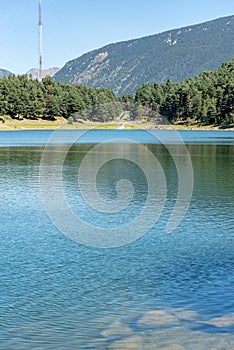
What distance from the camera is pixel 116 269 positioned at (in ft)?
62.8

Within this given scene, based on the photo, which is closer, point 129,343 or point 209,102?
point 129,343

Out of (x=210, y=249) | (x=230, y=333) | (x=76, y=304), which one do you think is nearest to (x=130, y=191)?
(x=210, y=249)

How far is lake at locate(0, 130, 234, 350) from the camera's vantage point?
44.4ft

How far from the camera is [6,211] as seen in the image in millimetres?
30250

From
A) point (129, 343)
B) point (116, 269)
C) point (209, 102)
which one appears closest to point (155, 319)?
point (129, 343)

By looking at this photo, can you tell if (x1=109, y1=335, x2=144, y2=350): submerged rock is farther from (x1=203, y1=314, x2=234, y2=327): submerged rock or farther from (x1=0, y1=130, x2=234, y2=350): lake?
(x1=203, y1=314, x2=234, y2=327): submerged rock

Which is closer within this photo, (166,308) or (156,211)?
(166,308)

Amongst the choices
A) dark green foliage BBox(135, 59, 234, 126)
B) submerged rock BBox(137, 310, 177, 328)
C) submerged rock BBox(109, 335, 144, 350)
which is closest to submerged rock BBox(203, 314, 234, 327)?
submerged rock BBox(137, 310, 177, 328)

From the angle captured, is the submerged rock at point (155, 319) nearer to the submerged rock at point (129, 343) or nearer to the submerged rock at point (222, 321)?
the submerged rock at point (129, 343)

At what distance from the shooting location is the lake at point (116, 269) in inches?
532

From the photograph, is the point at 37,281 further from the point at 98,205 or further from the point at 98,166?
the point at 98,166

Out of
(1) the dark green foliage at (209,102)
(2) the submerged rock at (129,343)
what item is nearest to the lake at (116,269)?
(2) the submerged rock at (129,343)

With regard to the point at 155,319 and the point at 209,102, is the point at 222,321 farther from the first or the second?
the point at 209,102

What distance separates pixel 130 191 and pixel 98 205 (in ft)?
19.3
